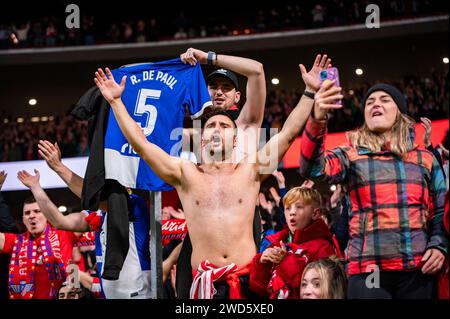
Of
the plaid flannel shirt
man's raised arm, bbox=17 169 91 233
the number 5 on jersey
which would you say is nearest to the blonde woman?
the plaid flannel shirt

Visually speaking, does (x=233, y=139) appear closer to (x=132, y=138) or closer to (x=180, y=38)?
(x=132, y=138)

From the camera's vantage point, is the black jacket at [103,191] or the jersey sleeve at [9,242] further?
the jersey sleeve at [9,242]

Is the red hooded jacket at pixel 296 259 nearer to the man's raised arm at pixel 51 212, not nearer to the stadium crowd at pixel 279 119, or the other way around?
the man's raised arm at pixel 51 212

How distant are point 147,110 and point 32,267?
6.70ft

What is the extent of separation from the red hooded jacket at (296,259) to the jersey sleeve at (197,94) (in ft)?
3.47

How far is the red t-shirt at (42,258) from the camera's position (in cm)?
611

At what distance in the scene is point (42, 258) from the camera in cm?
614

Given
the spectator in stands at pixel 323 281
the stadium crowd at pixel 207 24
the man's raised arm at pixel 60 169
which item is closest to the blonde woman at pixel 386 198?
the spectator in stands at pixel 323 281

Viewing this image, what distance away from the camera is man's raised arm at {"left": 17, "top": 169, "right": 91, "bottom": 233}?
5.10 metres

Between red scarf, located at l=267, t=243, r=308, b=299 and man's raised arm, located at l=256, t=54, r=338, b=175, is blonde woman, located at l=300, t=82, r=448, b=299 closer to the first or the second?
man's raised arm, located at l=256, t=54, r=338, b=175

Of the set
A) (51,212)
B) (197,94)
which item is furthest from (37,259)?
(197,94)

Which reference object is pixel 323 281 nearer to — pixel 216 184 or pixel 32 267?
pixel 216 184

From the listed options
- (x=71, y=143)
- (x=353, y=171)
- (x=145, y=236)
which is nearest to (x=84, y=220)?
(x=145, y=236)
